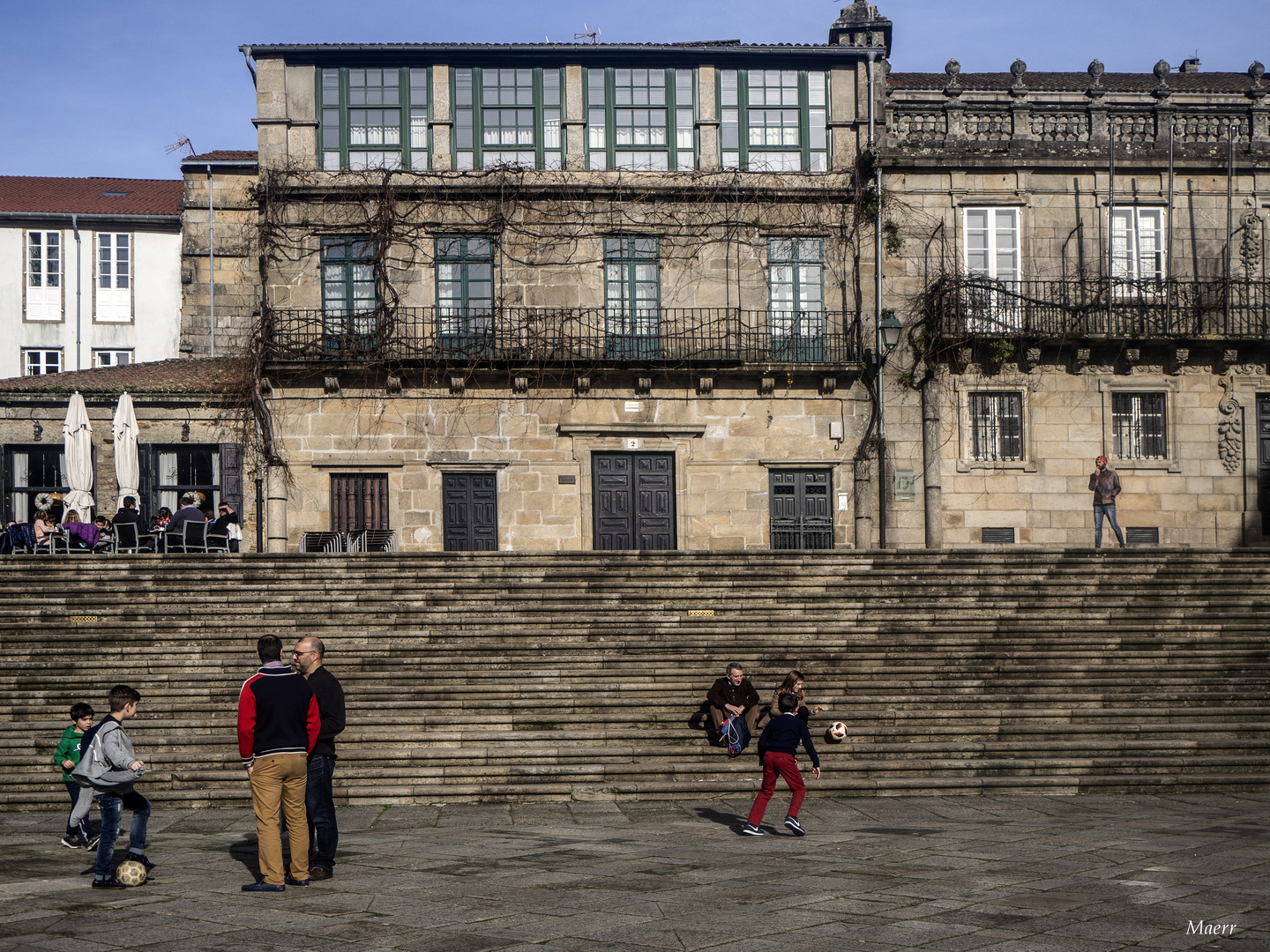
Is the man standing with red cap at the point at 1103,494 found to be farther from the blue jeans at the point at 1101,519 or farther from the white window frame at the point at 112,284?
the white window frame at the point at 112,284

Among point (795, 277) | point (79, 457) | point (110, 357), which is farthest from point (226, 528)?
point (110, 357)

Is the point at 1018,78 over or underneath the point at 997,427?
over

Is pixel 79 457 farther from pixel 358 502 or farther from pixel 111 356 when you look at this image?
pixel 111 356

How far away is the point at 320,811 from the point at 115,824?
1.40m

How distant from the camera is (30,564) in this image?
782 inches

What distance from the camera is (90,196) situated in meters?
39.3

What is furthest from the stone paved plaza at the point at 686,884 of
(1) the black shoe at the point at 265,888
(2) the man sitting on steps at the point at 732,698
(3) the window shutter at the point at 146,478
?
(3) the window shutter at the point at 146,478

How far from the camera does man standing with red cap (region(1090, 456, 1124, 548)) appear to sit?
24000mm

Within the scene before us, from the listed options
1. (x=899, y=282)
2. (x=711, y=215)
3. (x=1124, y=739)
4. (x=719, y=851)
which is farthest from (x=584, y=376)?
(x=719, y=851)

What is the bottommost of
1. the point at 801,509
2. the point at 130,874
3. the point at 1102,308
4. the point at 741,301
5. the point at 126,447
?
the point at 130,874

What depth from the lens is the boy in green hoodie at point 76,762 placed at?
435 inches

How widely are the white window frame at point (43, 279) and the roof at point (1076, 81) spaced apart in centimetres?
2370

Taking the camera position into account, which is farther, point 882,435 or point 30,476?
point 30,476

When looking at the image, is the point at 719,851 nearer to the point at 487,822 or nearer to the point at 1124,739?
the point at 487,822
